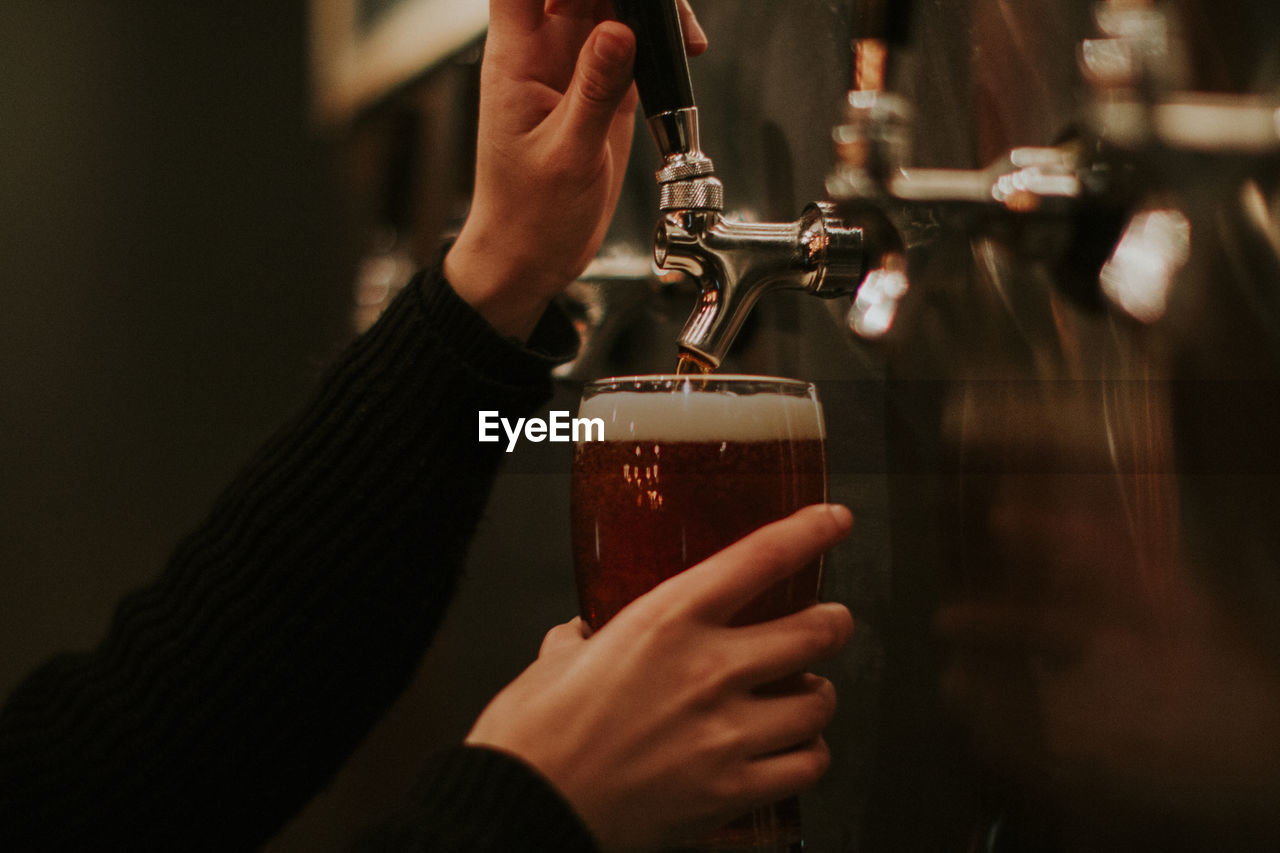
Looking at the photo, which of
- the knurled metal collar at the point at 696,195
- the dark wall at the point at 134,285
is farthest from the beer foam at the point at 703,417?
the dark wall at the point at 134,285

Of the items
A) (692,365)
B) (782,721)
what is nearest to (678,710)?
(782,721)

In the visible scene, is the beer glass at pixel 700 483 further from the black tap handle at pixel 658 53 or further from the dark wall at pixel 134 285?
the dark wall at pixel 134 285

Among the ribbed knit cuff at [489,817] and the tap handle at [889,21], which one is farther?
the tap handle at [889,21]

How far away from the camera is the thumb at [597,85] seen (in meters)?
0.51

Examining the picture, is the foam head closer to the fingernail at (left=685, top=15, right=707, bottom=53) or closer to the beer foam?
the beer foam

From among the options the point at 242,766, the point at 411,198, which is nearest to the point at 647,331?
the point at 411,198

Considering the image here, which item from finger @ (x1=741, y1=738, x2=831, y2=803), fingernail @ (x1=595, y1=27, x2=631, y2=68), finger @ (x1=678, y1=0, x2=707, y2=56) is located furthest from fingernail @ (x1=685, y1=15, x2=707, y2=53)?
→ finger @ (x1=741, y1=738, x2=831, y2=803)

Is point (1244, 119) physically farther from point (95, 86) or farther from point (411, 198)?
point (95, 86)

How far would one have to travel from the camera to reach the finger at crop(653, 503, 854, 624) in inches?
17.3

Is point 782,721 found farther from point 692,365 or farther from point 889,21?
point 889,21

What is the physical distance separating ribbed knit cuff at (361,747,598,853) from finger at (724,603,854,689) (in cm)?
10

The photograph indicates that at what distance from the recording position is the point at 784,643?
457 millimetres

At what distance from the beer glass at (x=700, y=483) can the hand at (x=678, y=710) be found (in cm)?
4

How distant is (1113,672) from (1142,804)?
0.23 feet
